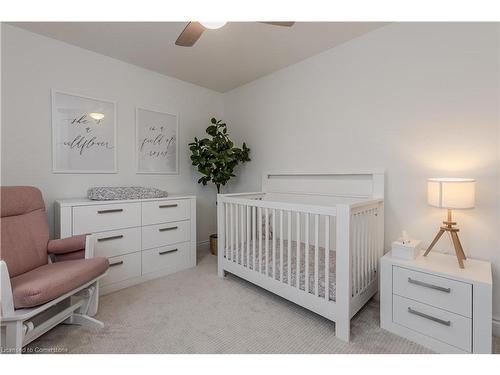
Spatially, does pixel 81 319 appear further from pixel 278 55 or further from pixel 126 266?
pixel 278 55

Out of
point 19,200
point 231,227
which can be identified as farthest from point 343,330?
point 19,200

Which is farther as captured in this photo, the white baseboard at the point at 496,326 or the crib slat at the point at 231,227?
the crib slat at the point at 231,227

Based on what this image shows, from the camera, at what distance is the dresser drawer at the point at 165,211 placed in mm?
2405

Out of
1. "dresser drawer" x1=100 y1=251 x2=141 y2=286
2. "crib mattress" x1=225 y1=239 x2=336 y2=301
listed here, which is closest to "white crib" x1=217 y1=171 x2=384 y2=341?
"crib mattress" x1=225 y1=239 x2=336 y2=301

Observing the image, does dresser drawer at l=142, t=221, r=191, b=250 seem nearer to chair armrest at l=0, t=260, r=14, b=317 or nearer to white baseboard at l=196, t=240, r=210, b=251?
white baseboard at l=196, t=240, r=210, b=251

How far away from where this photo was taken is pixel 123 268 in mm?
2264

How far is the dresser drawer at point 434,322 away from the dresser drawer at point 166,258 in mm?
2063

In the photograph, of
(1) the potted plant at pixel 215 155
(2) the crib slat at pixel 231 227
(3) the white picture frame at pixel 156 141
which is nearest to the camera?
(2) the crib slat at pixel 231 227

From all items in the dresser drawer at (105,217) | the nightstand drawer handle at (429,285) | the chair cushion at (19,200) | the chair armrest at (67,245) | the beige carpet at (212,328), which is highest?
the chair cushion at (19,200)

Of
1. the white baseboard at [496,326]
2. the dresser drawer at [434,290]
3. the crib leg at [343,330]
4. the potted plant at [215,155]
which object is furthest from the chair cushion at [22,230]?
the white baseboard at [496,326]

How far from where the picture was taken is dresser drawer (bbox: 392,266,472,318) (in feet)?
4.40

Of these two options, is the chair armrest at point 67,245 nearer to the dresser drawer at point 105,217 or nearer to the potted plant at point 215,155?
the dresser drawer at point 105,217
